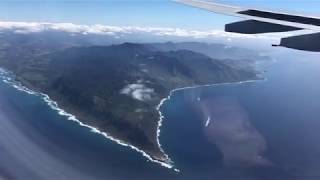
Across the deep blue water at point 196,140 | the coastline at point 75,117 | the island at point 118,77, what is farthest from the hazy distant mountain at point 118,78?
the deep blue water at point 196,140

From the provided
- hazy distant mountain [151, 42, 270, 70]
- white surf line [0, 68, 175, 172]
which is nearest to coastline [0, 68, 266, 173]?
white surf line [0, 68, 175, 172]

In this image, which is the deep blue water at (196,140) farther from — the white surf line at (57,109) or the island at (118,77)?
the island at (118,77)

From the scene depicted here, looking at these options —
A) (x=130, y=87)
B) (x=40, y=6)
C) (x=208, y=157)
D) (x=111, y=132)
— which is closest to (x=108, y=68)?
(x=130, y=87)

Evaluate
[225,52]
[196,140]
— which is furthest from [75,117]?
[225,52]

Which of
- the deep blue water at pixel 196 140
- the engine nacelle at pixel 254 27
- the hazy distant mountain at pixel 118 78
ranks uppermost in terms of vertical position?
the engine nacelle at pixel 254 27

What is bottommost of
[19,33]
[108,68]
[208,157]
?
[208,157]

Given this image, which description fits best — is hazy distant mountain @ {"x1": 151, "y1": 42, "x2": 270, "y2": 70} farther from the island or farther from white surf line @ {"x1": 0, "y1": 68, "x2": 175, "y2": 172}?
white surf line @ {"x1": 0, "y1": 68, "x2": 175, "y2": 172}

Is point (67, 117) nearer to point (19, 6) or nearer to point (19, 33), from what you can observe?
point (19, 33)
